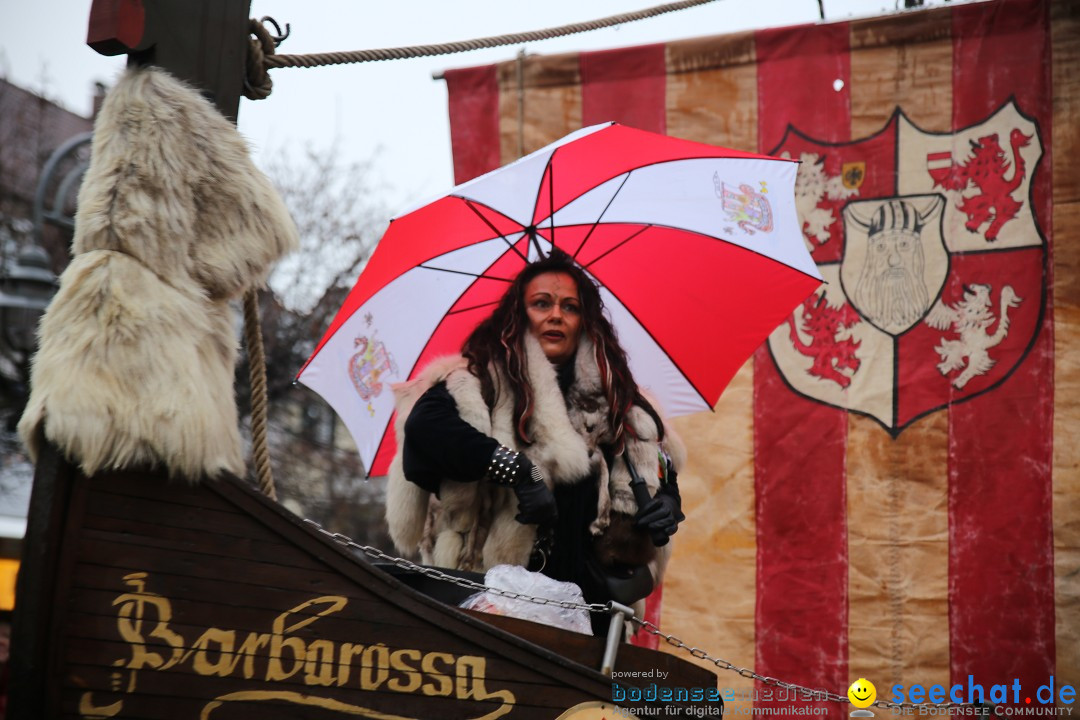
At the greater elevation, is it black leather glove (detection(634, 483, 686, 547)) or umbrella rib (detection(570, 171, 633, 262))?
umbrella rib (detection(570, 171, 633, 262))

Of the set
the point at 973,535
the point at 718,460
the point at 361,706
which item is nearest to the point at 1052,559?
the point at 973,535

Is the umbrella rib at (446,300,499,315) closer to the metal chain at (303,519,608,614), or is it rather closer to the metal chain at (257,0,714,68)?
the metal chain at (257,0,714,68)

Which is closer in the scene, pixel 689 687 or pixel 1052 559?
pixel 689 687

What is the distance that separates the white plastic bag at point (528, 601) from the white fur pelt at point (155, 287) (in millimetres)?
843

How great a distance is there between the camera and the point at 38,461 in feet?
7.55

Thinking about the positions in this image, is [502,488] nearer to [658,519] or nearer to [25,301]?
[658,519]

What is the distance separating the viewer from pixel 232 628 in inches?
93.6

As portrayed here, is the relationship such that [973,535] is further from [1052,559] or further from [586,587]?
[586,587]

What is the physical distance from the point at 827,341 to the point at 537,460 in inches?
95.3

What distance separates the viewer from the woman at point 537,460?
3318 millimetres

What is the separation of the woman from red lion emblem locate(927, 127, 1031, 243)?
7.62 ft

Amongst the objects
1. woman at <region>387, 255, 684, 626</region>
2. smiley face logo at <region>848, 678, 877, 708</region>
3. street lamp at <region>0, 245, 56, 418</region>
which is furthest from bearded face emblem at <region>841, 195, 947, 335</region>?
street lamp at <region>0, 245, 56, 418</region>

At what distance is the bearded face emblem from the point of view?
5148 mm

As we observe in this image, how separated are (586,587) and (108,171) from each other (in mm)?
1889
